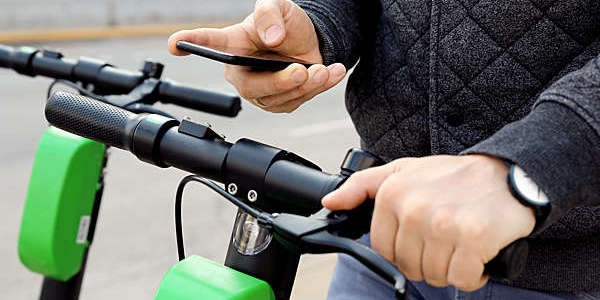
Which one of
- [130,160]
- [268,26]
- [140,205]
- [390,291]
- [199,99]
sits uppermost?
[268,26]

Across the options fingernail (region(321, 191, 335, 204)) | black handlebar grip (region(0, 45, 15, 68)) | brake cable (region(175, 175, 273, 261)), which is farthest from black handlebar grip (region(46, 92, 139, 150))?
black handlebar grip (region(0, 45, 15, 68))

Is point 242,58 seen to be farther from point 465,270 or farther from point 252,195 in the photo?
point 465,270

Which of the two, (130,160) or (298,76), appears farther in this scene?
(130,160)

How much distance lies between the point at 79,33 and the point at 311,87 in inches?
412

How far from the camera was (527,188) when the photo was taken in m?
0.75

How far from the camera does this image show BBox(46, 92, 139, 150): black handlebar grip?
3.41 ft

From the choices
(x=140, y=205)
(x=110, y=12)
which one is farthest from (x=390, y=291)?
(x=110, y=12)

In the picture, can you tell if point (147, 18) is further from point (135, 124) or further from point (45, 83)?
point (135, 124)

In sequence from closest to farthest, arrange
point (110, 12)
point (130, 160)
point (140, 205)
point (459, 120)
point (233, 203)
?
point (233, 203) → point (459, 120) → point (140, 205) → point (130, 160) → point (110, 12)

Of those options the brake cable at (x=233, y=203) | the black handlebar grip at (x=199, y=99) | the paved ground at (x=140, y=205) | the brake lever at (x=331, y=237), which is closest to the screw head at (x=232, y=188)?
the brake cable at (x=233, y=203)

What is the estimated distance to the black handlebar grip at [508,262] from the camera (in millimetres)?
730

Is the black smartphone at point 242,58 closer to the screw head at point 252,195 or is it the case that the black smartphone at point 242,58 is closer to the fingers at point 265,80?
the fingers at point 265,80

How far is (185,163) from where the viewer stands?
99cm

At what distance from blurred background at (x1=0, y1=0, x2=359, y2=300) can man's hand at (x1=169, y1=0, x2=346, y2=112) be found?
2221 mm
